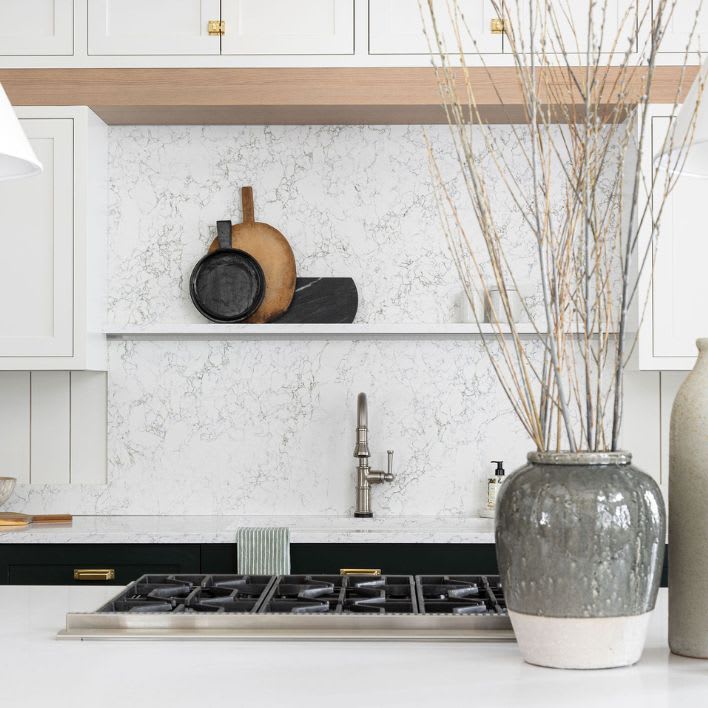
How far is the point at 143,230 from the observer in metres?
3.50

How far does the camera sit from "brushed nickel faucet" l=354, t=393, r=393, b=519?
330 cm

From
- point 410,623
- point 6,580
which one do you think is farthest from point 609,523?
point 6,580

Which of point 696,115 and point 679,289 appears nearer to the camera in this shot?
point 696,115

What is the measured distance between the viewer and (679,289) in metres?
3.09

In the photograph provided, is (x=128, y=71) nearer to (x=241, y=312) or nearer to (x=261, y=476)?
(x=241, y=312)

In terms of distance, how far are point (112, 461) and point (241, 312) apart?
28.4 inches

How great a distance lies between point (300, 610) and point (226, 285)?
83.5 inches

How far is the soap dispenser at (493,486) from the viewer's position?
3277 millimetres

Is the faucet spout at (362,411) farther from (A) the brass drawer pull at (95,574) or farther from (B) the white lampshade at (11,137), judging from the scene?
(B) the white lampshade at (11,137)

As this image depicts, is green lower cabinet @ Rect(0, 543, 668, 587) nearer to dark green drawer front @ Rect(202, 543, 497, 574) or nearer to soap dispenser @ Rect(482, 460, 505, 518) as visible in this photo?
dark green drawer front @ Rect(202, 543, 497, 574)

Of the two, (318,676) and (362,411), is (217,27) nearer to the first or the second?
(362,411)

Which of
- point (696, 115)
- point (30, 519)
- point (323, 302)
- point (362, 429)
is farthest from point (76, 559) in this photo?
point (696, 115)

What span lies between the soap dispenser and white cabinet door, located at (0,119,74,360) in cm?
149

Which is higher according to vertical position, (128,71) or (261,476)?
(128,71)
